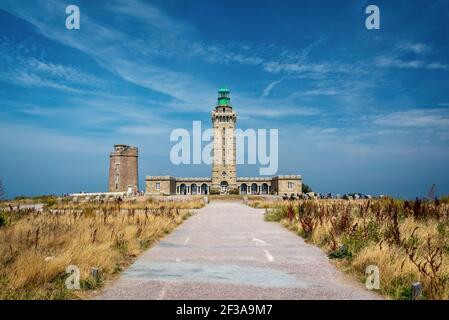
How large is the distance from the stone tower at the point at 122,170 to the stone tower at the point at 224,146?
18.6m

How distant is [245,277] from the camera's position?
6.36 meters

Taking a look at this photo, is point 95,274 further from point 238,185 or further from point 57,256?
point 238,185

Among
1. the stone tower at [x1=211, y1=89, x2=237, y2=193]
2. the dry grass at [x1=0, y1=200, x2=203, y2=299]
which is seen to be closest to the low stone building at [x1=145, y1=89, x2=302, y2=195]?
the stone tower at [x1=211, y1=89, x2=237, y2=193]

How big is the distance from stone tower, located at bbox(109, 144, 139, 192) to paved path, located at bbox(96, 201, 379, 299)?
67327 millimetres

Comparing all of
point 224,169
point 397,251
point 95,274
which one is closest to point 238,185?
point 224,169

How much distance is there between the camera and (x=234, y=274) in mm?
6598

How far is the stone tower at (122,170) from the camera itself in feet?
249

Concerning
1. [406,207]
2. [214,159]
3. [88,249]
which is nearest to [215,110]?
[214,159]

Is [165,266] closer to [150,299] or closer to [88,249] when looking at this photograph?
[88,249]

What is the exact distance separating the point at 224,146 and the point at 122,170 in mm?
23784

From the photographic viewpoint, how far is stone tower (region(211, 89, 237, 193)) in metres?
86.4

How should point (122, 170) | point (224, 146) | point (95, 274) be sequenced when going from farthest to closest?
point (224, 146)
point (122, 170)
point (95, 274)

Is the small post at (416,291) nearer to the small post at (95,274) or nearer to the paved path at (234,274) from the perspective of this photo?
the paved path at (234,274)
